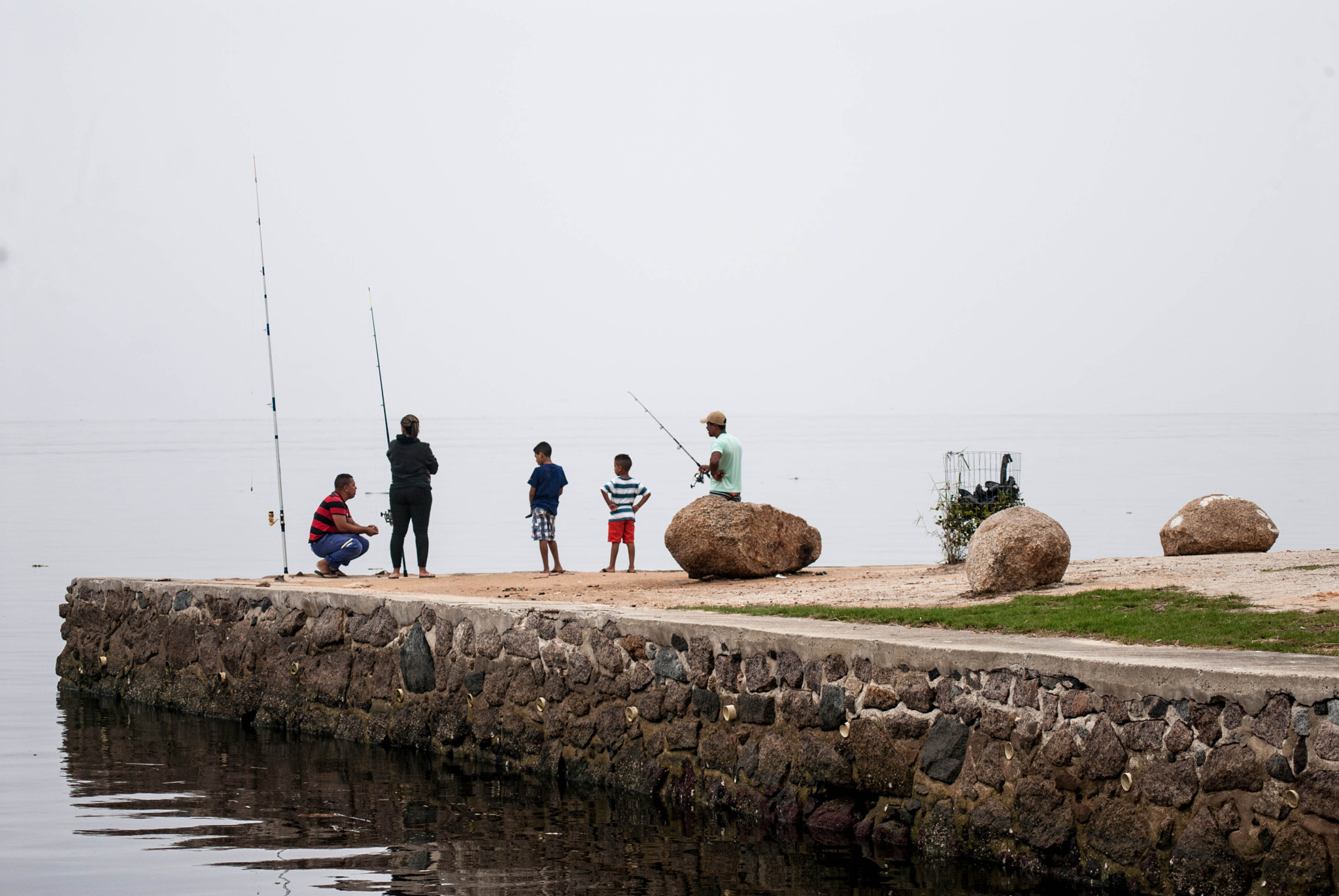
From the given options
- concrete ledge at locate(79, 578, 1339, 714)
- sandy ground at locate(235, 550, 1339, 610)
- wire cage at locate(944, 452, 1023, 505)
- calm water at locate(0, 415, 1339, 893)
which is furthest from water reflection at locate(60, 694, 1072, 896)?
wire cage at locate(944, 452, 1023, 505)

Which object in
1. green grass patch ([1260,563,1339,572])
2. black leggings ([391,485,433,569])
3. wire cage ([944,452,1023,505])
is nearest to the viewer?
green grass patch ([1260,563,1339,572])

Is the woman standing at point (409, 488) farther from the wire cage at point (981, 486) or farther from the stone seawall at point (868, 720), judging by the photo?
the wire cage at point (981, 486)

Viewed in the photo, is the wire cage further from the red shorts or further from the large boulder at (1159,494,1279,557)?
the red shorts

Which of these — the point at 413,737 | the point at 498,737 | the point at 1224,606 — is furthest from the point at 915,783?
the point at 413,737

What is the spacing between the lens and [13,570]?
25828mm

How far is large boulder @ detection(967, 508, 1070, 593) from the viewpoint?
11.0 m

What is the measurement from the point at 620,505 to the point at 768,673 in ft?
25.3

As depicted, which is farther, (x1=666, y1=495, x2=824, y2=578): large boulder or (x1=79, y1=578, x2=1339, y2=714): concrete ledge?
(x1=666, y1=495, x2=824, y2=578): large boulder

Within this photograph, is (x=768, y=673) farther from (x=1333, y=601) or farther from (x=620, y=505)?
(x=620, y=505)

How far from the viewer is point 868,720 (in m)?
7.82

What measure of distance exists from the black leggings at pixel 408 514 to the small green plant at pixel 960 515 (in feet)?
16.9

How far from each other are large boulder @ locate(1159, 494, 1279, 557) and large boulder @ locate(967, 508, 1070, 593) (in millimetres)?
2963

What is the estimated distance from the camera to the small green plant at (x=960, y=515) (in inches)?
575

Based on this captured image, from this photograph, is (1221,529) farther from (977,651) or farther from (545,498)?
(977,651)
